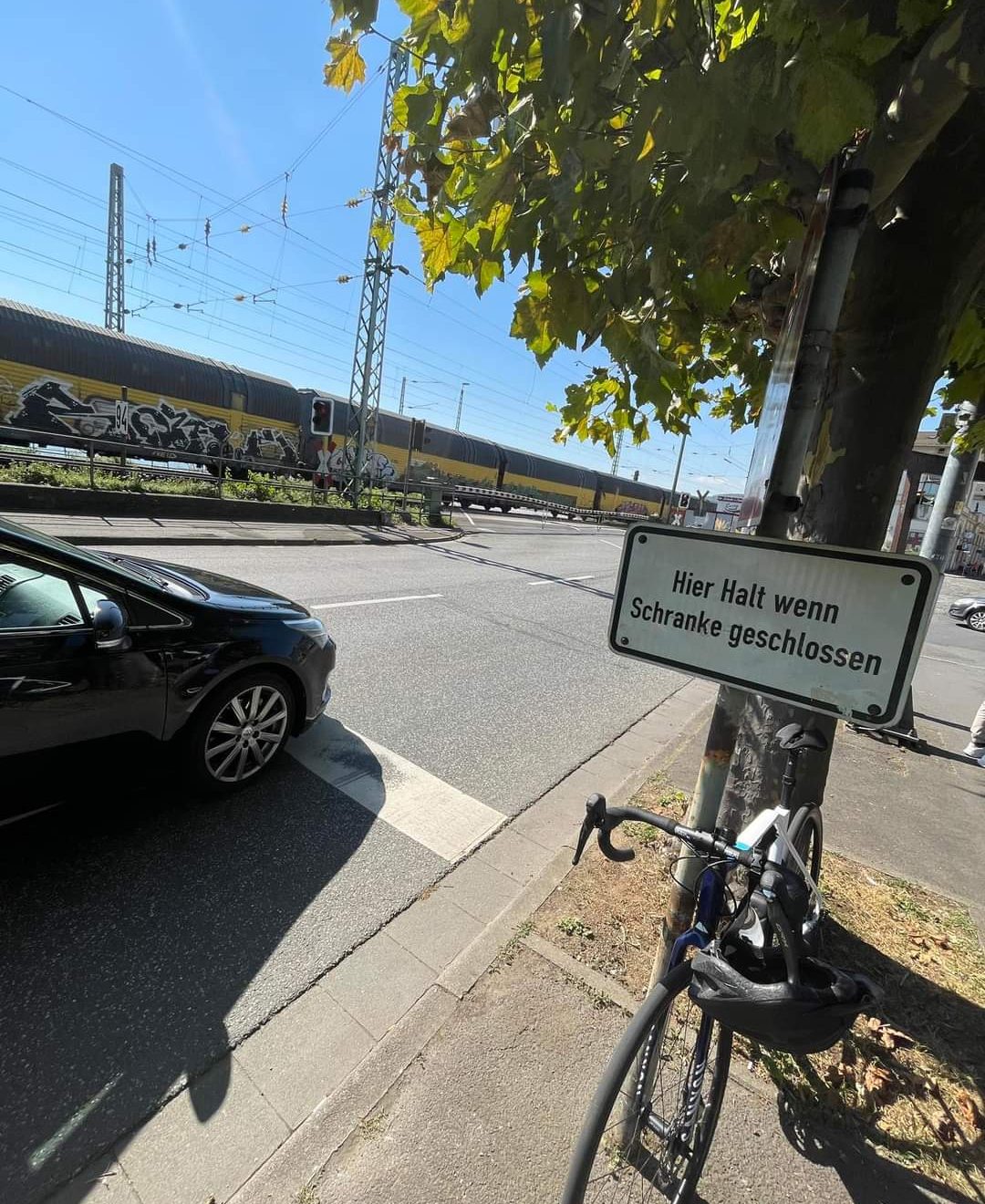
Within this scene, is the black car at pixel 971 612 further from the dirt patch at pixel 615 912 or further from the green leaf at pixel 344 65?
the green leaf at pixel 344 65

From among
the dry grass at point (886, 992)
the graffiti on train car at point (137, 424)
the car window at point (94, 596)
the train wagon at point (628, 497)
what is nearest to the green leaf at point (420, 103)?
the car window at point (94, 596)

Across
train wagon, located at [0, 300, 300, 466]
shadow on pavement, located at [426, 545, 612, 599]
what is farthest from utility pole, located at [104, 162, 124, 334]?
shadow on pavement, located at [426, 545, 612, 599]

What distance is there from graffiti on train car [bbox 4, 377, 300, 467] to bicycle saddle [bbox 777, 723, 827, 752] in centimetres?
1494

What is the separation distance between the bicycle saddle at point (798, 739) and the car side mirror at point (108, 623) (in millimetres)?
2628

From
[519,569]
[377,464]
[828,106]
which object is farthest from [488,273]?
[377,464]

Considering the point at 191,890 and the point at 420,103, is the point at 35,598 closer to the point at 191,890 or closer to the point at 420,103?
the point at 191,890

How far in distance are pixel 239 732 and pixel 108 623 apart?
3.22ft

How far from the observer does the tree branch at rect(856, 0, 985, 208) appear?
113 cm

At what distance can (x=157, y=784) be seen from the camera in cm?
296

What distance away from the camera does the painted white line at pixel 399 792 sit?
10.8 ft

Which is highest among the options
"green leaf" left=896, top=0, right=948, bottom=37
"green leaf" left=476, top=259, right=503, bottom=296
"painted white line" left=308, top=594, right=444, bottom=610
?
"green leaf" left=896, top=0, right=948, bottom=37

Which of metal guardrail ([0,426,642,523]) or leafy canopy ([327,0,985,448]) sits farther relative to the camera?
metal guardrail ([0,426,642,523])

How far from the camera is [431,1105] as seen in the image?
1.76 meters

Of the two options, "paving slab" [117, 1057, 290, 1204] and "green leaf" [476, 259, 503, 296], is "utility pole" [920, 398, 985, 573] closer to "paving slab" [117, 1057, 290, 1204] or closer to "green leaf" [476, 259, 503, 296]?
"green leaf" [476, 259, 503, 296]
